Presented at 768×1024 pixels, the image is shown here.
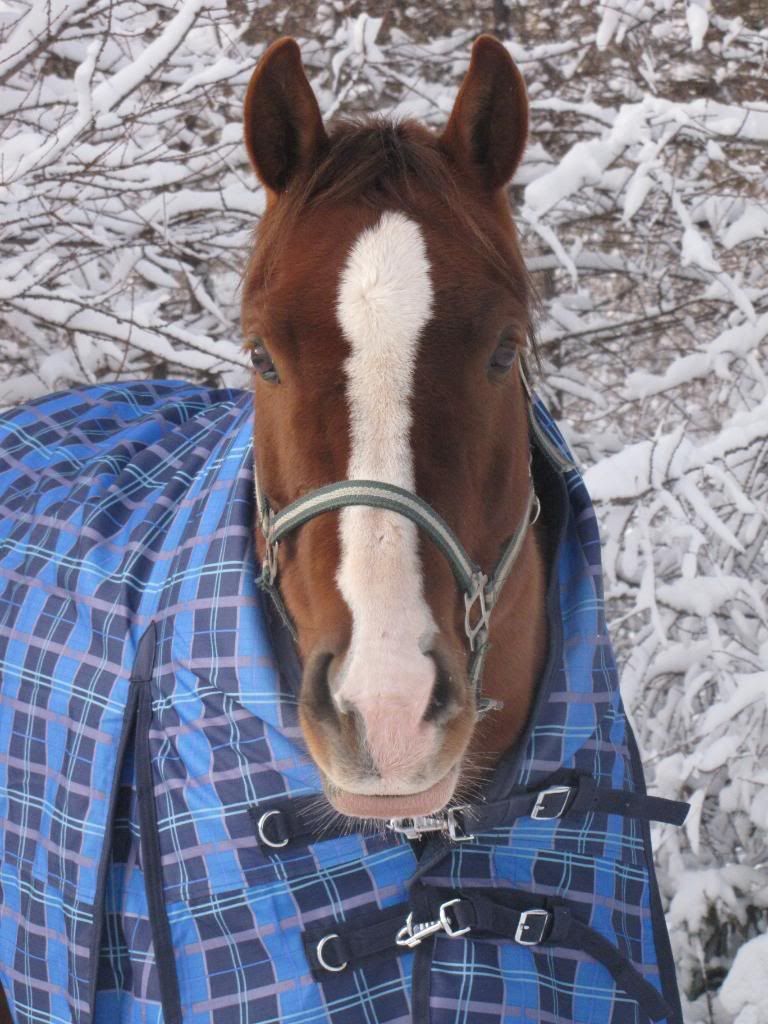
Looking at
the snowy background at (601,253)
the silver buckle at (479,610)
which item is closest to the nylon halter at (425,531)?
the silver buckle at (479,610)

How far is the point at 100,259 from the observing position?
3516 millimetres

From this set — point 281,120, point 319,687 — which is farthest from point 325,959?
point 281,120

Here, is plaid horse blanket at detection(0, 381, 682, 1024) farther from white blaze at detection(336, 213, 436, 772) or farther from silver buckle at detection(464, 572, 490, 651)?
white blaze at detection(336, 213, 436, 772)

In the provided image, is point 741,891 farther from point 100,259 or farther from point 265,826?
point 100,259

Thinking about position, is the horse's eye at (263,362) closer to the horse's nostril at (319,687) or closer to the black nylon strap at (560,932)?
the horse's nostril at (319,687)

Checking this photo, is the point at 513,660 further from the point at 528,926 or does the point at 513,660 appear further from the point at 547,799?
the point at 528,926

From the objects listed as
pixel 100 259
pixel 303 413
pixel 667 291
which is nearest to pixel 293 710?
pixel 303 413

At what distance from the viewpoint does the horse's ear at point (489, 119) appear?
1544mm

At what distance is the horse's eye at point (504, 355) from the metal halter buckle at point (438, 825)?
62cm

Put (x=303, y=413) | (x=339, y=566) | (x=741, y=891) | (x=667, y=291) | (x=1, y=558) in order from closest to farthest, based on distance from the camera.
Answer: (x=339, y=566)
(x=303, y=413)
(x=1, y=558)
(x=741, y=891)
(x=667, y=291)

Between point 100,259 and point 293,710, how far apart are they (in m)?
2.45

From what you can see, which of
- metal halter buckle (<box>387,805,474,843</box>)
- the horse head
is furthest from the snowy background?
metal halter buckle (<box>387,805,474,843</box>)

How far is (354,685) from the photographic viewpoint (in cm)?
116

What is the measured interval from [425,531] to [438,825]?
0.47m
